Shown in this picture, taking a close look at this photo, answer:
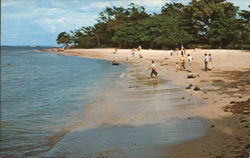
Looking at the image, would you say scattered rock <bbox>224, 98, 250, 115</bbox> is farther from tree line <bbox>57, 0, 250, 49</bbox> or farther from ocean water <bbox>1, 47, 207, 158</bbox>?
tree line <bbox>57, 0, 250, 49</bbox>

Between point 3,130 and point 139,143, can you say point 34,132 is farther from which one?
point 139,143

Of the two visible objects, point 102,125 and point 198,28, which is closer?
point 102,125

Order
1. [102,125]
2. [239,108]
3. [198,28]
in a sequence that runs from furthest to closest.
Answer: [198,28] < [102,125] < [239,108]

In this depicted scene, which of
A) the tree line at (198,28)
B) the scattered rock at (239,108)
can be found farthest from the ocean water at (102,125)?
the tree line at (198,28)

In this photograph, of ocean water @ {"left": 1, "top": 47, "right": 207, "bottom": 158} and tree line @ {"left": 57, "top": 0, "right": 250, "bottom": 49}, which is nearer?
ocean water @ {"left": 1, "top": 47, "right": 207, "bottom": 158}

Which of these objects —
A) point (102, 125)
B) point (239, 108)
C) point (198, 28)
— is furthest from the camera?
point (198, 28)

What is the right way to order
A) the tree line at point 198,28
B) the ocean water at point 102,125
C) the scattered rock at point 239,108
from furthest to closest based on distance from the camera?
1. the tree line at point 198,28
2. the scattered rock at point 239,108
3. the ocean water at point 102,125

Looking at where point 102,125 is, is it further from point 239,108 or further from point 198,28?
point 198,28

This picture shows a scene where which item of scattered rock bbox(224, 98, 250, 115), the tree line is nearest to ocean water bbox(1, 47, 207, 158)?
scattered rock bbox(224, 98, 250, 115)

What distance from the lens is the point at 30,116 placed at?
15.5 m

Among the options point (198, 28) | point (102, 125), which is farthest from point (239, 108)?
point (198, 28)

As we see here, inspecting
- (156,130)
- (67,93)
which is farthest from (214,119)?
(67,93)

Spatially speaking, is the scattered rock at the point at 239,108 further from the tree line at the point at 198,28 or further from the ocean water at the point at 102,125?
the tree line at the point at 198,28

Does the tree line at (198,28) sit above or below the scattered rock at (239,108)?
above
